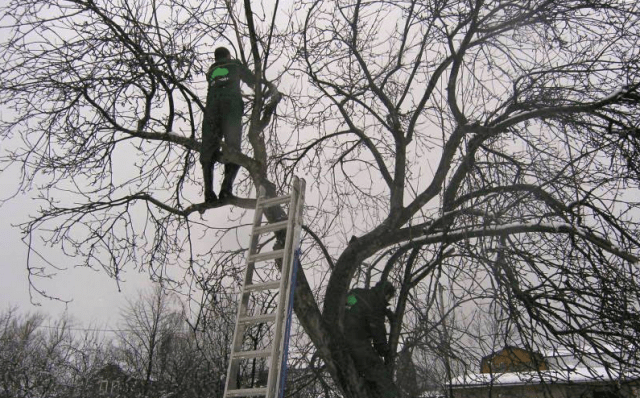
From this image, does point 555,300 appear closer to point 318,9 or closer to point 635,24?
point 635,24

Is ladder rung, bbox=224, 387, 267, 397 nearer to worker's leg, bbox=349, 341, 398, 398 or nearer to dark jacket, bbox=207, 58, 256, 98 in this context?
worker's leg, bbox=349, 341, 398, 398

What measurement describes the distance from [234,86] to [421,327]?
2.88 metres

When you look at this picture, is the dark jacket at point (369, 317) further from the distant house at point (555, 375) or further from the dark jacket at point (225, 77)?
the dark jacket at point (225, 77)

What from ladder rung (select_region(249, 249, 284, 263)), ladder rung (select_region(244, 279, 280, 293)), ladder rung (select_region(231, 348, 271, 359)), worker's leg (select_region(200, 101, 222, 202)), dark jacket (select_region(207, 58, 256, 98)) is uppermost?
dark jacket (select_region(207, 58, 256, 98))

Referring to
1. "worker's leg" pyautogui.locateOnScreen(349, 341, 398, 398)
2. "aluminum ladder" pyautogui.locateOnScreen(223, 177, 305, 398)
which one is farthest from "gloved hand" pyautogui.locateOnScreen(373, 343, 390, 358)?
"aluminum ladder" pyautogui.locateOnScreen(223, 177, 305, 398)

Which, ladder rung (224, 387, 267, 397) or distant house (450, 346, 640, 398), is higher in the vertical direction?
distant house (450, 346, 640, 398)

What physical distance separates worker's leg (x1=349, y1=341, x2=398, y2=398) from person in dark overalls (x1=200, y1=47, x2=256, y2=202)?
7.11ft

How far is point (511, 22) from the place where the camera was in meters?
5.02

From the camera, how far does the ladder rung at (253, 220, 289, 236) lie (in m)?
3.76

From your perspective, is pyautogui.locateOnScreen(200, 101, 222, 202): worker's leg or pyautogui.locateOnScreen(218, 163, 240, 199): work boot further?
pyautogui.locateOnScreen(218, 163, 240, 199): work boot

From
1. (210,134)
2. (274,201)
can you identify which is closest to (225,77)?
(210,134)

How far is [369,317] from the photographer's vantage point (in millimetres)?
5363

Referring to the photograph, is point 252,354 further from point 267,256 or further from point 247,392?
point 267,256

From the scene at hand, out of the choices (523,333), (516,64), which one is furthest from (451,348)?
(516,64)
